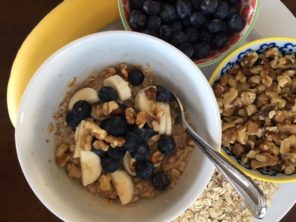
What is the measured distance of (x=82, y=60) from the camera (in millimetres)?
895

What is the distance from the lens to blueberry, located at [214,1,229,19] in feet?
3.16

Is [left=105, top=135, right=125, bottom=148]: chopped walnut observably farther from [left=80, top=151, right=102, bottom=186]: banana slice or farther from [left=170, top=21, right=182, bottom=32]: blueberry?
[left=170, top=21, right=182, bottom=32]: blueberry

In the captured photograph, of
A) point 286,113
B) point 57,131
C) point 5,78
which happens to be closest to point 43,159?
point 57,131

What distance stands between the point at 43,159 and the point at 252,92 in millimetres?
415

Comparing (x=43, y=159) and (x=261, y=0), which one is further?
(x=261, y=0)

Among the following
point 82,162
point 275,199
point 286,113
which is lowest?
point 275,199

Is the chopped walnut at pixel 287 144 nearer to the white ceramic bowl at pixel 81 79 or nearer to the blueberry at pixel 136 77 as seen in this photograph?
the white ceramic bowl at pixel 81 79

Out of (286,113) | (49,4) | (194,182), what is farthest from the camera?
(49,4)

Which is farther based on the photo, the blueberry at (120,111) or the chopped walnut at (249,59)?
the chopped walnut at (249,59)

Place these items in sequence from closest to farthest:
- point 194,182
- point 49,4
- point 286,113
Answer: point 194,182 < point 286,113 < point 49,4

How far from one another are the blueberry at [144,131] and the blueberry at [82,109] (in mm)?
88

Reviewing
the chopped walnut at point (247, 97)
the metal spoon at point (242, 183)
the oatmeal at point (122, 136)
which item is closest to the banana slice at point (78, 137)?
the oatmeal at point (122, 136)

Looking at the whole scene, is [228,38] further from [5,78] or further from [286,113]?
[5,78]

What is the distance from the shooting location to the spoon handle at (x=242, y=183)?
0.81 metres
